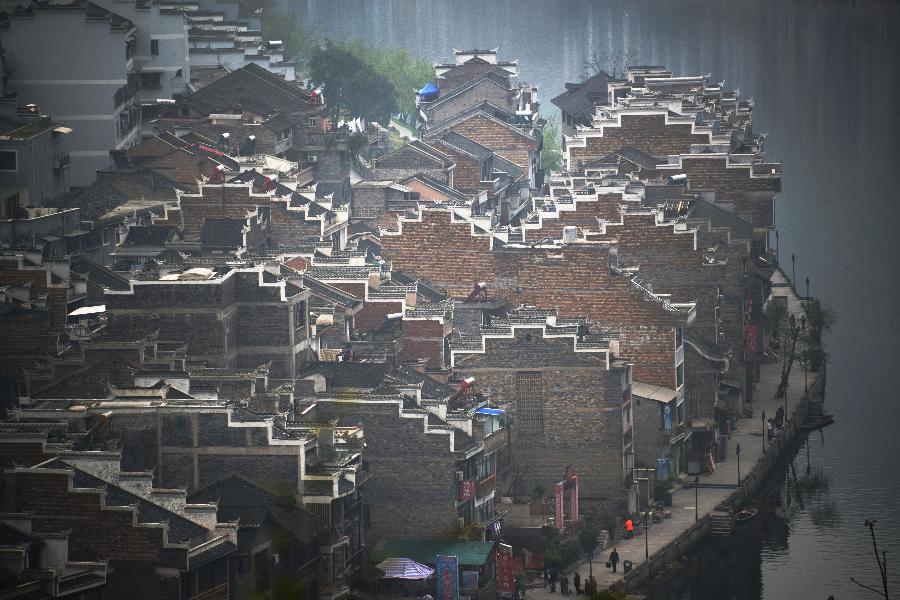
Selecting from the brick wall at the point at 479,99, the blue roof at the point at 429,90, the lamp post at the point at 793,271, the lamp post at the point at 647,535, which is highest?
the blue roof at the point at 429,90

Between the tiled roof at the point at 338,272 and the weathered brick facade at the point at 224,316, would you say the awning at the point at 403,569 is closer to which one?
the weathered brick facade at the point at 224,316

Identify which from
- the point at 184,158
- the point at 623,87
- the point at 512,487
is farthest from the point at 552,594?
the point at 623,87

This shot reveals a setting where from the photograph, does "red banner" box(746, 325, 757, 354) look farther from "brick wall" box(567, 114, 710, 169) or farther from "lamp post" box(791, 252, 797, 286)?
"lamp post" box(791, 252, 797, 286)

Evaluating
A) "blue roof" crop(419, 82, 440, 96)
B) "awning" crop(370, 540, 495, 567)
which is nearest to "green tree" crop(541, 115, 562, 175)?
"blue roof" crop(419, 82, 440, 96)

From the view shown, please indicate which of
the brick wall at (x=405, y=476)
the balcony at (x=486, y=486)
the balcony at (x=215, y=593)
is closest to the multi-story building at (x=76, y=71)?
the balcony at (x=486, y=486)

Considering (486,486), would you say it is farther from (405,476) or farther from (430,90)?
(430,90)

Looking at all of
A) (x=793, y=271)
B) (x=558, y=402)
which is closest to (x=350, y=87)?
(x=793, y=271)
